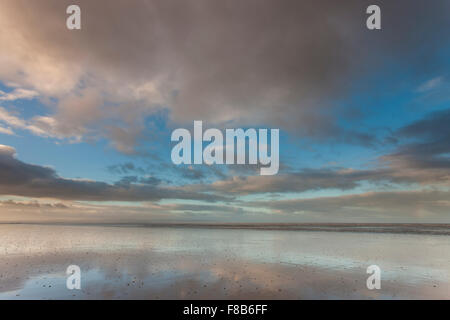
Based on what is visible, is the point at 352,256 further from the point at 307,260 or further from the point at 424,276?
the point at 424,276

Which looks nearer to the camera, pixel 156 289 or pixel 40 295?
pixel 40 295

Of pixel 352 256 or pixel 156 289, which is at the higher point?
pixel 156 289

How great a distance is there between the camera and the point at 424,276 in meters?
17.0
